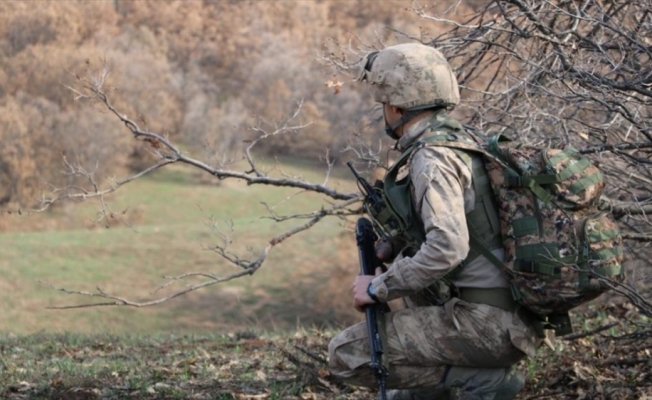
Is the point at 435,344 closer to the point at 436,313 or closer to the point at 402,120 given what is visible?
the point at 436,313

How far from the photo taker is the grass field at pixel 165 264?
2769 centimetres

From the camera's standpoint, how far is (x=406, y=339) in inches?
163

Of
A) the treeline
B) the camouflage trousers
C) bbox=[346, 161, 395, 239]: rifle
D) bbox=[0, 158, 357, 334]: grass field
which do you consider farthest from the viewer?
bbox=[0, 158, 357, 334]: grass field

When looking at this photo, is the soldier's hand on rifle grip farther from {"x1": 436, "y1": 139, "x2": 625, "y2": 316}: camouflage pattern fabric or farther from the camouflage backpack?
{"x1": 436, "y1": 139, "x2": 625, "y2": 316}: camouflage pattern fabric

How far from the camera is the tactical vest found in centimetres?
398

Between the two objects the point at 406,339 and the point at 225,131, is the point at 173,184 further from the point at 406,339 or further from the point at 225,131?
the point at 406,339

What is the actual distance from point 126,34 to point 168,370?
25281mm

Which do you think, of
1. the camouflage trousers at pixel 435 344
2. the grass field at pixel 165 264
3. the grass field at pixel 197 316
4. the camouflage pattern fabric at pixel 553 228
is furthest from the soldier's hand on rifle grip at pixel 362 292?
the grass field at pixel 165 264

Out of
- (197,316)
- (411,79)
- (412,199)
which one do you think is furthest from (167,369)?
(197,316)

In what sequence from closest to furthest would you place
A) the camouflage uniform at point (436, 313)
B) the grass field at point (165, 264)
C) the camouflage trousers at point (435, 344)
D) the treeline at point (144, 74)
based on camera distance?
the camouflage uniform at point (436, 313), the camouflage trousers at point (435, 344), the treeline at point (144, 74), the grass field at point (165, 264)

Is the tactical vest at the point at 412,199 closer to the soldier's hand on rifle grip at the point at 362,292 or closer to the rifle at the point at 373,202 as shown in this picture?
the rifle at the point at 373,202

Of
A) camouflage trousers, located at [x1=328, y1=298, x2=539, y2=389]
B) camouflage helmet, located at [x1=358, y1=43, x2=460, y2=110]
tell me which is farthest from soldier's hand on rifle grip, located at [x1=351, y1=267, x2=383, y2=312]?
camouflage helmet, located at [x1=358, y1=43, x2=460, y2=110]

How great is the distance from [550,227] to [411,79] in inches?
33.1

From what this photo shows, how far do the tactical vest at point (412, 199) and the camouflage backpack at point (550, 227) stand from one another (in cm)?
3
